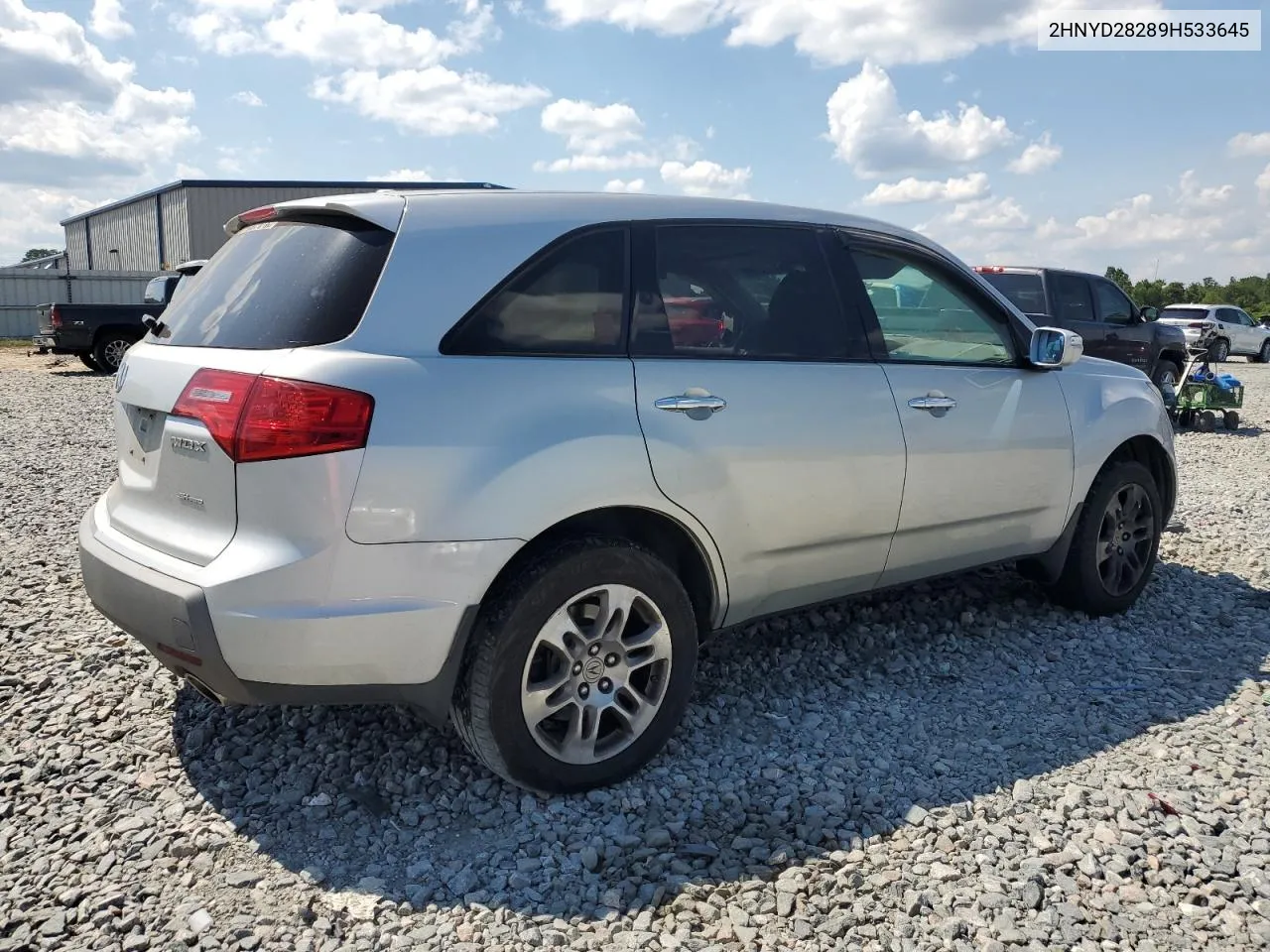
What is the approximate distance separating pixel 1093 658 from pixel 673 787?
225 centimetres

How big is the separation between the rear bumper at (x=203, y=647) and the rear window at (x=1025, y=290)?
10.8 metres

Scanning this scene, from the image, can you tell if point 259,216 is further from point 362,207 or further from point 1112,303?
point 1112,303

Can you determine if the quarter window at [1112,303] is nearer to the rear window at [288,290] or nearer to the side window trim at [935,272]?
the side window trim at [935,272]

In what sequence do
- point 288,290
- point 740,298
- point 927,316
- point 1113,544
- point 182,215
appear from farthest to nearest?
point 182,215
point 1113,544
point 927,316
point 740,298
point 288,290

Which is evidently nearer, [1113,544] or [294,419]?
[294,419]

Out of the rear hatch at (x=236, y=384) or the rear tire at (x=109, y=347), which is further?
the rear tire at (x=109, y=347)

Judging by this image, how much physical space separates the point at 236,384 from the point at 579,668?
1.29 m

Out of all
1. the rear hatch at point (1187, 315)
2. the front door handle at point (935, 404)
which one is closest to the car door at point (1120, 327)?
the front door handle at point (935, 404)

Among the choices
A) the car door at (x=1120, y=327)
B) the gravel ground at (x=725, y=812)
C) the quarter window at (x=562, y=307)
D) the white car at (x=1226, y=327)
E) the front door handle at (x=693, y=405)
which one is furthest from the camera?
the white car at (x=1226, y=327)

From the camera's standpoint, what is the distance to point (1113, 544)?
5.00 m

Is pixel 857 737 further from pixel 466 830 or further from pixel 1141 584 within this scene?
pixel 1141 584

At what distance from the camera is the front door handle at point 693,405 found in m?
3.26

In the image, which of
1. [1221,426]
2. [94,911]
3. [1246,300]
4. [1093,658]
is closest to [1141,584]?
[1093,658]

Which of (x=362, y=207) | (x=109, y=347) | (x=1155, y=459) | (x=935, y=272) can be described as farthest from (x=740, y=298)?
(x=109, y=347)
